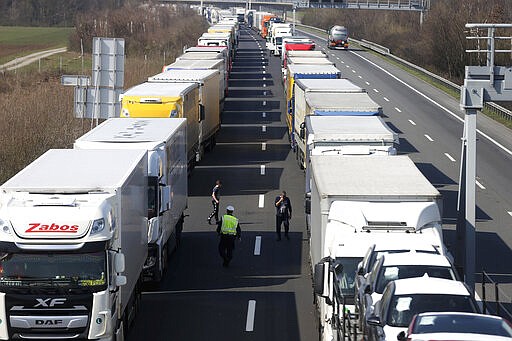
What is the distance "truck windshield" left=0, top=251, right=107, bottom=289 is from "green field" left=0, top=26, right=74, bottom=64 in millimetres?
65263

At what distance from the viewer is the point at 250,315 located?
69.4ft

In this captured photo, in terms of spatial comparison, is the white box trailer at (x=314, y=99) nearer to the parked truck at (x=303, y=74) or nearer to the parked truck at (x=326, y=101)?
the parked truck at (x=326, y=101)

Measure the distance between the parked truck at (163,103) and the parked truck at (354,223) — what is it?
45.4 feet

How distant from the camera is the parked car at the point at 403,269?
1600 centimetres

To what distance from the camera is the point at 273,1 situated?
639 feet

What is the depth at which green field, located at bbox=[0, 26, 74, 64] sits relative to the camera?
89625 millimetres

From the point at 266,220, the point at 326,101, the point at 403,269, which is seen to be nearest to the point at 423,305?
the point at 403,269

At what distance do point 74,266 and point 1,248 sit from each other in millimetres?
1091

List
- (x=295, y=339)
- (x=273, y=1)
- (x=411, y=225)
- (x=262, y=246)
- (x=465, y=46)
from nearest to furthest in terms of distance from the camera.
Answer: (x=411, y=225), (x=295, y=339), (x=262, y=246), (x=465, y=46), (x=273, y=1)

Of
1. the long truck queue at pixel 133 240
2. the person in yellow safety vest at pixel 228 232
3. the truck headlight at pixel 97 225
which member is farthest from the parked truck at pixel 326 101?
the truck headlight at pixel 97 225

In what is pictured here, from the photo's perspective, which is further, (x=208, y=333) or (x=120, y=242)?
(x=208, y=333)

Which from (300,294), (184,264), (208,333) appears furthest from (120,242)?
(184,264)

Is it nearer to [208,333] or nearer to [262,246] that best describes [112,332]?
[208,333]

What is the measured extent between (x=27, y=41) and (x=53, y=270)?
9174 cm
